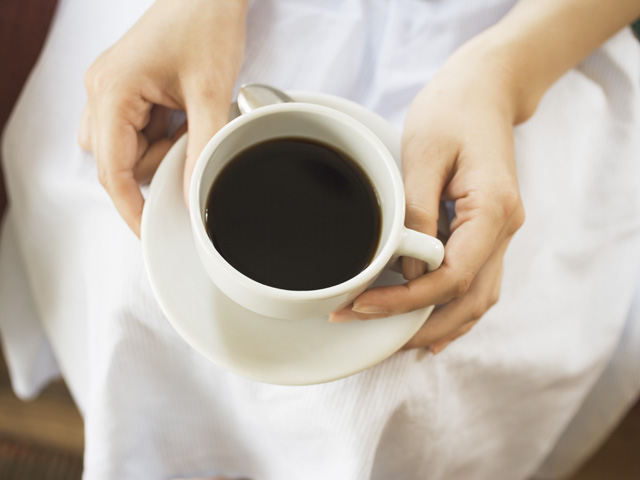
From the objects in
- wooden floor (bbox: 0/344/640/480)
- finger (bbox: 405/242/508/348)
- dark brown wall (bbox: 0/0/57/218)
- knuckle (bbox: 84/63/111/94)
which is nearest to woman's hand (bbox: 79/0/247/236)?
knuckle (bbox: 84/63/111/94)

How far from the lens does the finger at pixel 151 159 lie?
63 cm

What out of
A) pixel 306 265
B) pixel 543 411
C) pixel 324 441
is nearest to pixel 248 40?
pixel 306 265

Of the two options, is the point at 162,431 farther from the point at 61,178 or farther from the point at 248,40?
the point at 248,40

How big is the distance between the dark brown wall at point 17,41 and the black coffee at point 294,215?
0.65 metres

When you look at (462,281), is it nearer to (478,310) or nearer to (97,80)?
(478,310)

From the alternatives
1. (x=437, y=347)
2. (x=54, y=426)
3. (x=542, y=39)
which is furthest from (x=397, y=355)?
(x=54, y=426)

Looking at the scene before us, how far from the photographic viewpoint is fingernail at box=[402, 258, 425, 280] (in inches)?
21.0

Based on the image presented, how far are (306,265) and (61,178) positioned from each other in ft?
1.22

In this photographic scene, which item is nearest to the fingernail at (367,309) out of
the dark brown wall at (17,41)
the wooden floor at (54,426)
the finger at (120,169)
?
the finger at (120,169)

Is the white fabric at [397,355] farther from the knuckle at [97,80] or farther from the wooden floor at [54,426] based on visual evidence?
the wooden floor at [54,426]

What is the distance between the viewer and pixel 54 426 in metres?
1.27

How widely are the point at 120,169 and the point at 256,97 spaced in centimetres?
16

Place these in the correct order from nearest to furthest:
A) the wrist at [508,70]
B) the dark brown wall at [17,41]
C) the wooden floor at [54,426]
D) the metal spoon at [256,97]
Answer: the metal spoon at [256,97]
the wrist at [508,70]
the dark brown wall at [17,41]
the wooden floor at [54,426]

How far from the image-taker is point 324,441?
0.63 metres
